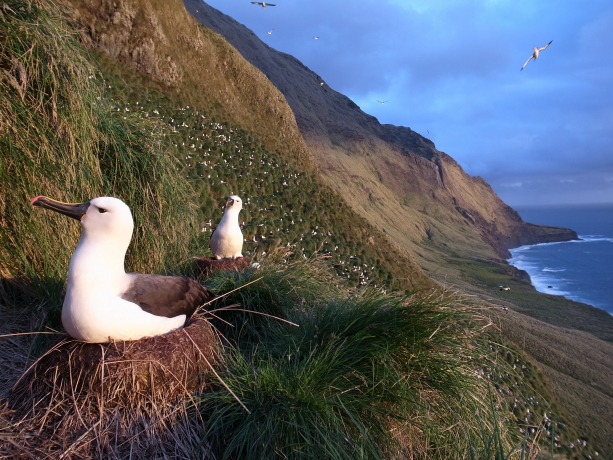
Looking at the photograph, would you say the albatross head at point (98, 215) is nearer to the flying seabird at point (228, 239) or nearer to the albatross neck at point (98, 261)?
the albatross neck at point (98, 261)

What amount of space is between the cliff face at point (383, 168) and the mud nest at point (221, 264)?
170 ft

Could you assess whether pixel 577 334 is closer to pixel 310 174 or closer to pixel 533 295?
pixel 533 295

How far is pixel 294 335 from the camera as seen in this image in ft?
10.6

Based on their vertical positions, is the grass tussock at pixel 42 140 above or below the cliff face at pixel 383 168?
below

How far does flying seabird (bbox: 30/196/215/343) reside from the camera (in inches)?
91.3

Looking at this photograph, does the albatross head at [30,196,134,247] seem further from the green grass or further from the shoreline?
the shoreline

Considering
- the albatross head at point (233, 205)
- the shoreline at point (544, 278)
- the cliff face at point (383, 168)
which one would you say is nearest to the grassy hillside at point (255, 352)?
the albatross head at point (233, 205)

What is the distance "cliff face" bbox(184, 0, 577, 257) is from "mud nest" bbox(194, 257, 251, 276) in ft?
170

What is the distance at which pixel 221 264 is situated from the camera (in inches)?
197

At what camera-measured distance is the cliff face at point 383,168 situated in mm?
69062

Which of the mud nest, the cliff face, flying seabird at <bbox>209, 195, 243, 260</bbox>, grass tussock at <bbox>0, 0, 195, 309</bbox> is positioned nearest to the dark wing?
grass tussock at <bbox>0, 0, 195, 309</bbox>

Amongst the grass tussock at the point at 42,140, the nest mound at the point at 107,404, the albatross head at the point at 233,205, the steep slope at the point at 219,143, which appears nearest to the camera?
the nest mound at the point at 107,404

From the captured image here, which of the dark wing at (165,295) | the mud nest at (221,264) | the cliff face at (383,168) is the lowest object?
the mud nest at (221,264)

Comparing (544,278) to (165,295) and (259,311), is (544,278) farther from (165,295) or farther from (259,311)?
(165,295)
